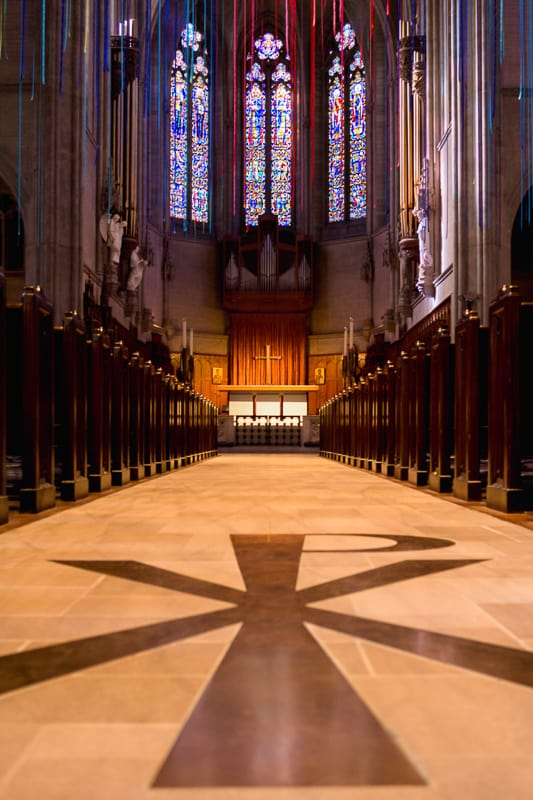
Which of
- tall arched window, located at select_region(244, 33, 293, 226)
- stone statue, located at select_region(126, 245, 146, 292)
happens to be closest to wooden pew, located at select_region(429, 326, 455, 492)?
stone statue, located at select_region(126, 245, 146, 292)

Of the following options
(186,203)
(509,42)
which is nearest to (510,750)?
(509,42)

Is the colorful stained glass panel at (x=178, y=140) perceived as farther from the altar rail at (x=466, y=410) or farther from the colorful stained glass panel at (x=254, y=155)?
the altar rail at (x=466, y=410)

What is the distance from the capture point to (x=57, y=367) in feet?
19.8

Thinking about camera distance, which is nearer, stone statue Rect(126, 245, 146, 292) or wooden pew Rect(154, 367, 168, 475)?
wooden pew Rect(154, 367, 168, 475)

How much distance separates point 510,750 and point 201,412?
13308 millimetres

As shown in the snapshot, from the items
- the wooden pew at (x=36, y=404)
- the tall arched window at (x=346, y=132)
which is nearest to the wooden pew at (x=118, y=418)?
the wooden pew at (x=36, y=404)

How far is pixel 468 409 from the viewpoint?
5.44 metres

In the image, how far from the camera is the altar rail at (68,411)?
15.1 feet

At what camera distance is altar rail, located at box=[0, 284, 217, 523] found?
15.1 feet

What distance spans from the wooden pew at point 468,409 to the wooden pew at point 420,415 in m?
1.17

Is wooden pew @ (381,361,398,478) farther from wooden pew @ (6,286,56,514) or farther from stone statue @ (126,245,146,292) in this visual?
stone statue @ (126,245,146,292)

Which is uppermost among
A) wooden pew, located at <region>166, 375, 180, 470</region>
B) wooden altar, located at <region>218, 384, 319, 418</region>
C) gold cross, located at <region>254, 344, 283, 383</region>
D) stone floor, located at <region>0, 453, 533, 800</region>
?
gold cross, located at <region>254, 344, 283, 383</region>

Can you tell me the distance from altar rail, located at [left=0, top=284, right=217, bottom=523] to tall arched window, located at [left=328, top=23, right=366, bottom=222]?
16521 millimetres

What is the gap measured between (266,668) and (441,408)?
4804mm
